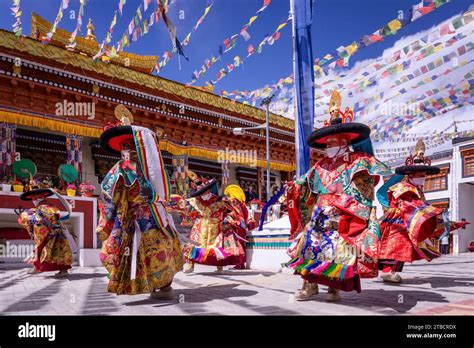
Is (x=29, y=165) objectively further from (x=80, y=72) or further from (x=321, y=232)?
(x=321, y=232)

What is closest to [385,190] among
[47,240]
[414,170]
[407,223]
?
[407,223]

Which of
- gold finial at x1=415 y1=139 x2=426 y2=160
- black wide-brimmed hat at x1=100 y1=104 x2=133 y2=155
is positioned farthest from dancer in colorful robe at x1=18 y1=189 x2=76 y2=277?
gold finial at x1=415 y1=139 x2=426 y2=160

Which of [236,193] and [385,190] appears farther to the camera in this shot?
[236,193]

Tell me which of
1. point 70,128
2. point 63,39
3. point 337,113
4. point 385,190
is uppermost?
point 63,39

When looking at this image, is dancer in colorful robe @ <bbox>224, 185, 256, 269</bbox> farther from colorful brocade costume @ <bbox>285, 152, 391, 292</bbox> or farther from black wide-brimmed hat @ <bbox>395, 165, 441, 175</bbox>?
colorful brocade costume @ <bbox>285, 152, 391, 292</bbox>

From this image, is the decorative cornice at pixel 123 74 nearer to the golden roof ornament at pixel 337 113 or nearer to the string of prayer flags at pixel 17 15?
the string of prayer flags at pixel 17 15

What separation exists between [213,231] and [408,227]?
3.83m

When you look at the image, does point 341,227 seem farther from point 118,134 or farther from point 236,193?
point 236,193

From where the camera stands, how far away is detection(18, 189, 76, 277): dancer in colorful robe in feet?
27.1

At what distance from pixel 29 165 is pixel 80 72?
142 inches

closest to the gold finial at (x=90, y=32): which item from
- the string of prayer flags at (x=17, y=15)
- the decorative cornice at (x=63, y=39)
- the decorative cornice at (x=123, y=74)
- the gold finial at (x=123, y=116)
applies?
the decorative cornice at (x=63, y=39)

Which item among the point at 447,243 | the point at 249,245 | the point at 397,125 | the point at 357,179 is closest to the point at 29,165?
the point at 249,245

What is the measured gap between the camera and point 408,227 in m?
6.39
